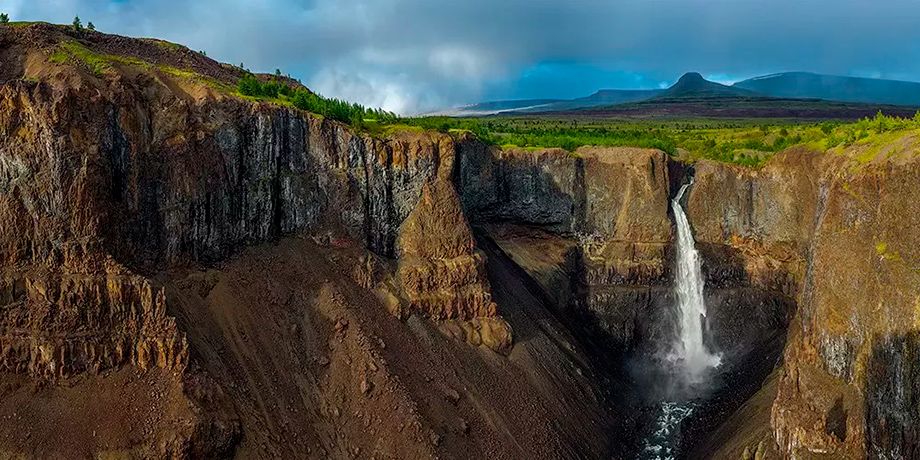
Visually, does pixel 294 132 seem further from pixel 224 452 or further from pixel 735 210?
pixel 735 210

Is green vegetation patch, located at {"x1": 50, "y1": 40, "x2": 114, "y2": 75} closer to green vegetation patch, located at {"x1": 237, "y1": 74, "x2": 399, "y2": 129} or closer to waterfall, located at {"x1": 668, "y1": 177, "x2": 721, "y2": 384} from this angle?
green vegetation patch, located at {"x1": 237, "y1": 74, "x2": 399, "y2": 129}

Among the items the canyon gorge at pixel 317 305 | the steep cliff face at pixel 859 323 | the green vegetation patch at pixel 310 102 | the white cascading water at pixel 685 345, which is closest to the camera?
the steep cliff face at pixel 859 323

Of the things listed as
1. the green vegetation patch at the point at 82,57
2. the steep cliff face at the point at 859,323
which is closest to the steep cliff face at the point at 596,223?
the steep cliff face at the point at 859,323

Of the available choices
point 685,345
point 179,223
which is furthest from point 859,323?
point 179,223

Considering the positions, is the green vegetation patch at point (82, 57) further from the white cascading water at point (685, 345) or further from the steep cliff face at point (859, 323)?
the white cascading water at point (685, 345)

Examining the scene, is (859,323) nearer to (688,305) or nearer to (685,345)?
(685,345)

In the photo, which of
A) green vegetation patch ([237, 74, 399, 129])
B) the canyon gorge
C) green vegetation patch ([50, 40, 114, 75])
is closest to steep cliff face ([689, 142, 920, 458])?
the canyon gorge

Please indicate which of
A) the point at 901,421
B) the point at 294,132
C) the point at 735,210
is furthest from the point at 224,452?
the point at 735,210
